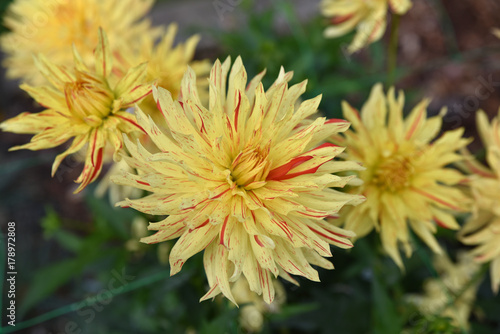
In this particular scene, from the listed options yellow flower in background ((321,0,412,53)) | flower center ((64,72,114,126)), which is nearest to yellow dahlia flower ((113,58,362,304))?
flower center ((64,72,114,126))

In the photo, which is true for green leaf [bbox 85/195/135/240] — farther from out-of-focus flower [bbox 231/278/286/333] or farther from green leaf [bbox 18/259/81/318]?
out-of-focus flower [bbox 231/278/286/333]

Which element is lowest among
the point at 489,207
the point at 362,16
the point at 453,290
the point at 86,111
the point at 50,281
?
the point at 50,281

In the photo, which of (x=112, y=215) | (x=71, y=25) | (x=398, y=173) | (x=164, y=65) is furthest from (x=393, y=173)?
(x=71, y=25)

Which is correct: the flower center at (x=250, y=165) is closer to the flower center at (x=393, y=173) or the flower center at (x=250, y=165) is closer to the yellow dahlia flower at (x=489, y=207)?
the flower center at (x=393, y=173)

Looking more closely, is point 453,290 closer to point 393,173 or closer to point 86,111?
point 393,173

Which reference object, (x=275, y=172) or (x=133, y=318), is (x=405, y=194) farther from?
(x=133, y=318)

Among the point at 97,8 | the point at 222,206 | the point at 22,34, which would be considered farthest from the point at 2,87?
the point at 222,206
